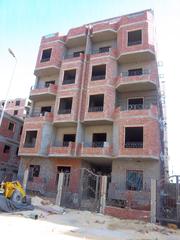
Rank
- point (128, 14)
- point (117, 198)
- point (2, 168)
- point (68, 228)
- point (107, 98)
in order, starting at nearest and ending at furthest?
point (68, 228), point (117, 198), point (107, 98), point (128, 14), point (2, 168)

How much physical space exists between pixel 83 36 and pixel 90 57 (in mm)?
3182

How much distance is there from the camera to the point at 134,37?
72.9 feet

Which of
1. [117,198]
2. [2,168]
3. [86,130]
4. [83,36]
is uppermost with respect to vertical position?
[83,36]

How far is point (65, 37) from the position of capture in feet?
84.0

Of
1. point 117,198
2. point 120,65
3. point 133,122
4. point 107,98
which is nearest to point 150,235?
point 117,198

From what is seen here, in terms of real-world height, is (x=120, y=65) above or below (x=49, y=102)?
above

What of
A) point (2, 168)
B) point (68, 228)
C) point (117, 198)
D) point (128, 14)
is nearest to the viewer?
point (68, 228)

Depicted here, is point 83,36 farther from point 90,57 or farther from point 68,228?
point 68,228

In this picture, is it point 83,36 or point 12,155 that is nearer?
point 83,36

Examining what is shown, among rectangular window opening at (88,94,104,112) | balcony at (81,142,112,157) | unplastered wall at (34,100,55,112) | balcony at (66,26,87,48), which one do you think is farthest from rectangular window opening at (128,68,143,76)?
unplastered wall at (34,100,55,112)

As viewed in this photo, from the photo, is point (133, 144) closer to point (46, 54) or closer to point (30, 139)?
point (30, 139)

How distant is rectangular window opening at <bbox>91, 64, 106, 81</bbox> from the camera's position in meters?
22.2

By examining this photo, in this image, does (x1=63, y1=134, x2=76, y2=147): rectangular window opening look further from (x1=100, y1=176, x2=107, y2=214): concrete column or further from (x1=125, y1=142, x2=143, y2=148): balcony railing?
(x1=100, y1=176, x2=107, y2=214): concrete column

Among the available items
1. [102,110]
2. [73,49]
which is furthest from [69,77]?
[102,110]
